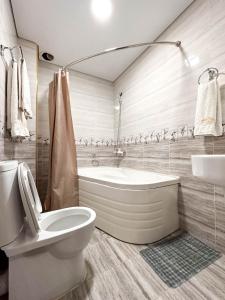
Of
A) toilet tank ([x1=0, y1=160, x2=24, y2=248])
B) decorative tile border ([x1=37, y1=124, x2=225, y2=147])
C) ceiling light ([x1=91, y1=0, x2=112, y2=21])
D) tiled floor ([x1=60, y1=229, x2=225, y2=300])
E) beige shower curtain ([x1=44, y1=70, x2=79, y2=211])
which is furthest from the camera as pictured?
beige shower curtain ([x1=44, y1=70, x2=79, y2=211])

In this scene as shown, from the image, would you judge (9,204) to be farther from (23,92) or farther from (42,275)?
(23,92)

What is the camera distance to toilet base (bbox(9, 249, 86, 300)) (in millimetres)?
828

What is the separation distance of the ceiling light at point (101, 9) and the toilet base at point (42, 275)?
7.56 feet

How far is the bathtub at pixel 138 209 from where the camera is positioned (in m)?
1.44

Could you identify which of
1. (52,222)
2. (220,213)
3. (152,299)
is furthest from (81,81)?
(152,299)

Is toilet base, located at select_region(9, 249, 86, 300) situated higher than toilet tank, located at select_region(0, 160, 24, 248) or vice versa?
toilet tank, located at select_region(0, 160, 24, 248)

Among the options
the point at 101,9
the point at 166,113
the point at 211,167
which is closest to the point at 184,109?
the point at 166,113

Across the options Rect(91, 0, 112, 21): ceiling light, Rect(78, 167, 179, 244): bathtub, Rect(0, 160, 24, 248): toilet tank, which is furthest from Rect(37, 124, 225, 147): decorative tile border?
Rect(0, 160, 24, 248): toilet tank

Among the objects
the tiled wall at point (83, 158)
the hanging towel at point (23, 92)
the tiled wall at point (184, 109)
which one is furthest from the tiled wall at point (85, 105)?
the hanging towel at point (23, 92)

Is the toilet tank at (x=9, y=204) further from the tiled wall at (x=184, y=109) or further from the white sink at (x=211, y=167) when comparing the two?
the tiled wall at (x=184, y=109)

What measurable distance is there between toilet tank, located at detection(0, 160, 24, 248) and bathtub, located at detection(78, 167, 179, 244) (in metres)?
0.91

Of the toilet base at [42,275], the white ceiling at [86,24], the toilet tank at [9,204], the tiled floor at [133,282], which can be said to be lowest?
the tiled floor at [133,282]

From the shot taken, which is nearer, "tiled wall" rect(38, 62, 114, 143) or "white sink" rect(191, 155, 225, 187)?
"white sink" rect(191, 155, 225, 187)

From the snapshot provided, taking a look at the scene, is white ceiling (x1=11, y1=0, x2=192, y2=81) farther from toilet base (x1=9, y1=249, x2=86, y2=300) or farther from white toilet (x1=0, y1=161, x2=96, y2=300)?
toilet base (x1=9, y1=249, x2=86, y2=300)
